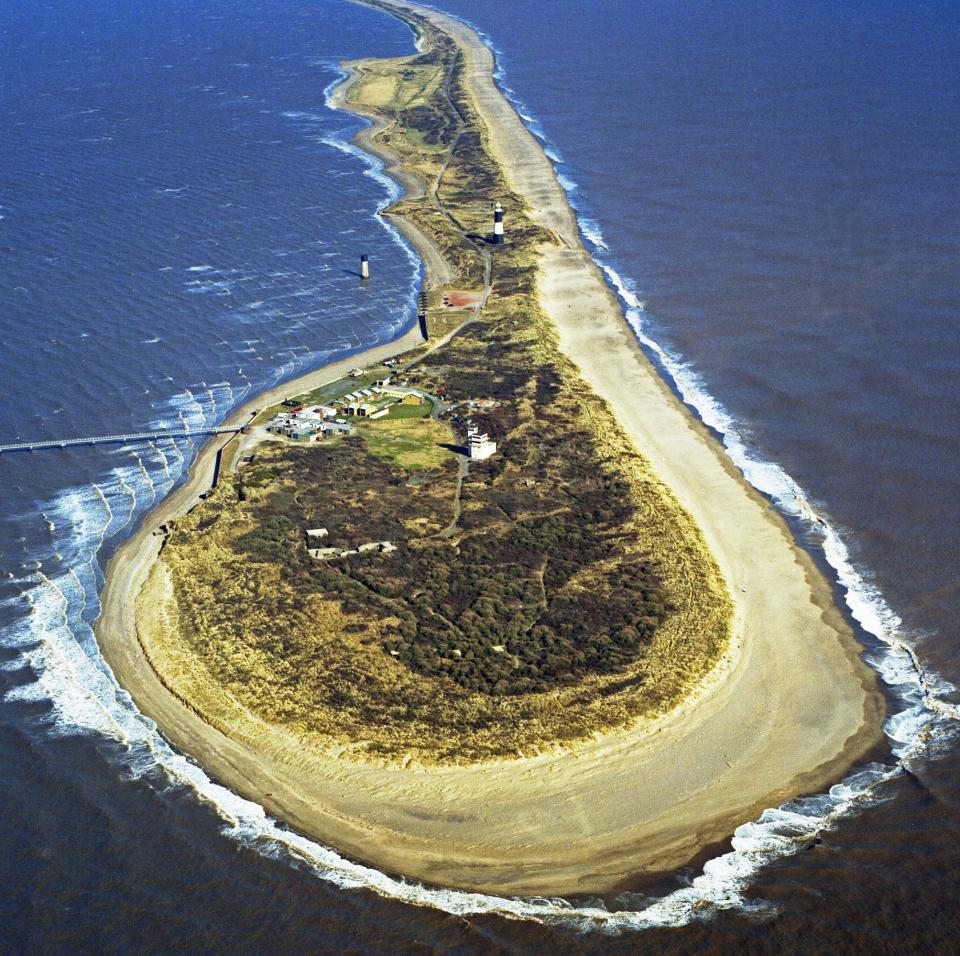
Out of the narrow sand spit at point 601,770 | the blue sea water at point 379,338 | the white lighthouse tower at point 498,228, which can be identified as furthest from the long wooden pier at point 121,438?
the white lighthouse tower at point 498,228

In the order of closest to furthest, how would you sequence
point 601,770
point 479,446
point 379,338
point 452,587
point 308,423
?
point 601,770 → point 452,587 → point 479,446 → point 308,423 → point 379,338

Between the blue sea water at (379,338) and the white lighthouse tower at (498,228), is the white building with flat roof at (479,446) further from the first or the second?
the white lighthouse tower at (498,228)

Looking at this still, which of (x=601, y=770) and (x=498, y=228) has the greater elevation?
(x=498, y=228)

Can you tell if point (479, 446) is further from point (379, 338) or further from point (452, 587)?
point (379, 338)

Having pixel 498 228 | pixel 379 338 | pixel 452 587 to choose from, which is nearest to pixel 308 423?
pixel 379 338

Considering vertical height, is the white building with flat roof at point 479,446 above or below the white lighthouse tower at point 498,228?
below

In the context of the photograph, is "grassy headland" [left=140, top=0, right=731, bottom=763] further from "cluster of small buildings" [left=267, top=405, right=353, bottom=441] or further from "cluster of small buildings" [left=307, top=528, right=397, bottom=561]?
"cluster of small buildings" [left=267, top=405, right=353, bottom=441]
